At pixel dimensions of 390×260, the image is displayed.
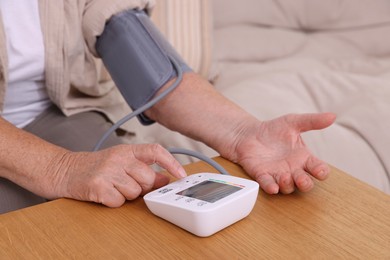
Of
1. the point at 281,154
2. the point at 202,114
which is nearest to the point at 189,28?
the point at 202,114

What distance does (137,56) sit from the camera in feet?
3.09

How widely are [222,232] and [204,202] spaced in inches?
1.7

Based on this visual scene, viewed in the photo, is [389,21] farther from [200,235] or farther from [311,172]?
[200,235]

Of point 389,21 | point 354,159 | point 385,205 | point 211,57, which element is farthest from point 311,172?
point 389,21

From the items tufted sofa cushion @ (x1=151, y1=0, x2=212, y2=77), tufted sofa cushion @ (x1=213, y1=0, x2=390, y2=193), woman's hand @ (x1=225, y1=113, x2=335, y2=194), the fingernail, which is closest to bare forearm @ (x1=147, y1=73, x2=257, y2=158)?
woman's hand @ (x1=225, y1=113, x2=335, y2=194)

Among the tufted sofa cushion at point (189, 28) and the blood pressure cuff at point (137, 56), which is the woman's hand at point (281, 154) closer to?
the blood pressure cuff at point (137, 56)

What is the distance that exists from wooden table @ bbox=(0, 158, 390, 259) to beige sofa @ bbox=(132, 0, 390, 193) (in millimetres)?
388

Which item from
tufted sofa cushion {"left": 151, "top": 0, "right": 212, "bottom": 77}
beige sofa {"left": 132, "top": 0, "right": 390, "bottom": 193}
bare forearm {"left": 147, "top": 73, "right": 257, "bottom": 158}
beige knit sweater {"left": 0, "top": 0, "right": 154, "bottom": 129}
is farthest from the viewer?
tufted sofa cushion {"left": 151, "top": 0, "right": 212, "bottom": 77}

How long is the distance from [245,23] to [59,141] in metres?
0.90

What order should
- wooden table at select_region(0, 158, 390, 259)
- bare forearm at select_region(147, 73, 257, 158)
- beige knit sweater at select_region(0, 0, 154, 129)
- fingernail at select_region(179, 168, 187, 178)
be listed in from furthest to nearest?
beige knit sweater at select_region(0, 0, 154, 129), bare forearm at select_region(147, 73, 257, 158), fingernail at select_region(179, 168, 187, 178), wooden table at select_region(0, 158, 390, 259)

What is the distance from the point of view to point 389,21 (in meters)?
1.70

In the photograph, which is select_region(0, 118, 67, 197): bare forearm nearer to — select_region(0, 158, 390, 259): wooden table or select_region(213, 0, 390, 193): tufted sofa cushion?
select_region(0, 158, 390, 259): wooden table

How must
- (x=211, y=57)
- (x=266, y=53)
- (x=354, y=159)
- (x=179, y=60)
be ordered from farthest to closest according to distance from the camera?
(x=266, y=53)
(x=211, y=57)
(x=354, y=159)
(x=179, y=60)

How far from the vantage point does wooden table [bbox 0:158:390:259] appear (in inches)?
23.7
